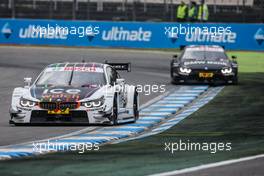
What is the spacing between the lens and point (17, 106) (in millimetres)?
16531

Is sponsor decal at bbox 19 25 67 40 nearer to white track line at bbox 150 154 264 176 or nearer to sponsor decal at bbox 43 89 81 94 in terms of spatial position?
sponsor decal at bbox 43 89 81 94

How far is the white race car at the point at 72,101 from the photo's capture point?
16391 mm

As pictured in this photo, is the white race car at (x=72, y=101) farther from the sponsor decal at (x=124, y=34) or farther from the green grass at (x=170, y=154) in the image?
the sponsor decal at (x=124, y=34)

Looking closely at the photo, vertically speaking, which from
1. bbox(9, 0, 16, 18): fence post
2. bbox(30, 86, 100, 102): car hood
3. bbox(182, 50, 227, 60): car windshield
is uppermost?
bbox(30, 86, 100, 102): car hood

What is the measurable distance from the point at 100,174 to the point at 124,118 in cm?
747

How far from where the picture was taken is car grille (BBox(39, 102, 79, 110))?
1636cm

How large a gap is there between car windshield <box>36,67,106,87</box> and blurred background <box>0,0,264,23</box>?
27551 mm

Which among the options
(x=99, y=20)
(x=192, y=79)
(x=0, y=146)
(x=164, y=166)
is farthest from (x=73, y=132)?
(x=99, y=20)

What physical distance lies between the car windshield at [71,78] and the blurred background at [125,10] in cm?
2755

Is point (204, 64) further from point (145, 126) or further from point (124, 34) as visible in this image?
point (124, 34)
